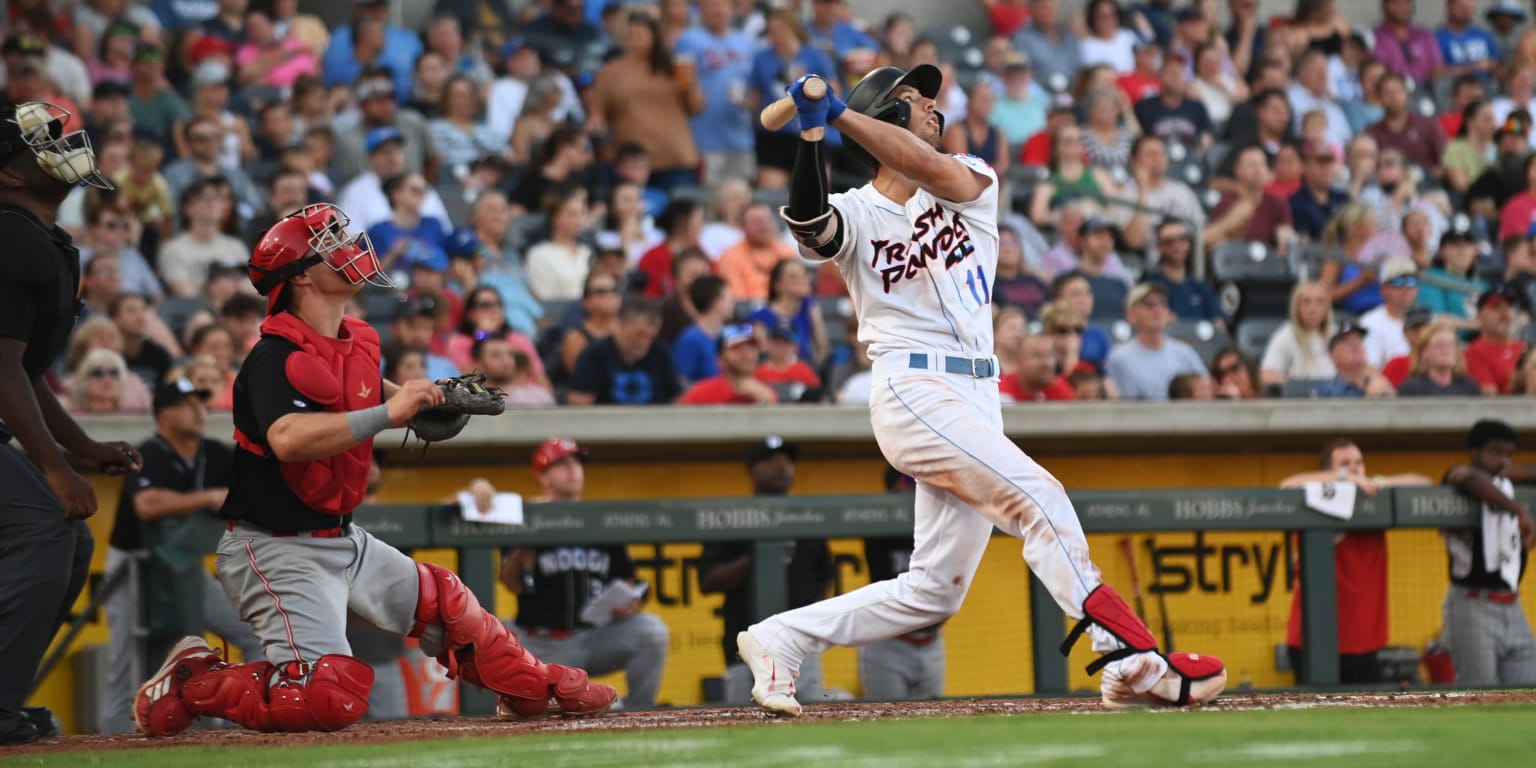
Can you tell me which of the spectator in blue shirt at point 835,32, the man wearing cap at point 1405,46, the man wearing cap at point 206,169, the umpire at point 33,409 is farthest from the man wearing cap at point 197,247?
the man wearing cap at point 1405,46

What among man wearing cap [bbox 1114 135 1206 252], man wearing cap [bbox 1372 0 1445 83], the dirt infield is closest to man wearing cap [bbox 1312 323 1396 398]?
man wearing cap [bbox 1114 135 1206 252]

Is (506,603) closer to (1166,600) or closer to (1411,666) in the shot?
(1166,600)

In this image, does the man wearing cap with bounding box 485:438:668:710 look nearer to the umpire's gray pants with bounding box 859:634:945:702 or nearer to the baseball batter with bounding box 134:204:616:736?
the umpire's gray pants with bounding box 859:634:945:702

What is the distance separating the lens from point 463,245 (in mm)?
11023

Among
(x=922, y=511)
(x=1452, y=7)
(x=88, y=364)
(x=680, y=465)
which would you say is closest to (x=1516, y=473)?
(x=680, y=465)

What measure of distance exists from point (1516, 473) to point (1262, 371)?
199 cm

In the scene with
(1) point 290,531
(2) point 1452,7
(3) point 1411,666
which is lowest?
(3) point 1411,666

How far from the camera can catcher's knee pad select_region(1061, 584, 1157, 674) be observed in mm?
5477

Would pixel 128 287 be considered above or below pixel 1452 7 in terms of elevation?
below

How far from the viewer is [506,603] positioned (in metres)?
8.46

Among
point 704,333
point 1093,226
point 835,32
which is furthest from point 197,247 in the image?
point 835,32

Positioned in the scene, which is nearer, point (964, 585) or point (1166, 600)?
point (964, 585)

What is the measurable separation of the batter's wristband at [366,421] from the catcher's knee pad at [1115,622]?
1897 mm

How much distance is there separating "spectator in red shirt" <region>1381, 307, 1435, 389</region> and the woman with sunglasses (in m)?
4.50
